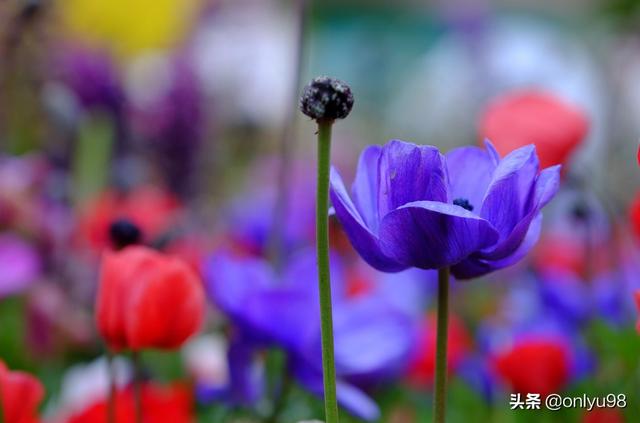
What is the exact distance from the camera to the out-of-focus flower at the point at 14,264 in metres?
0.60

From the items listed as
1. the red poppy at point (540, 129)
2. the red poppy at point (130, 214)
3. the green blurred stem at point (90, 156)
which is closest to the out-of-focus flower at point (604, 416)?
the red poppy at point (540, 129)

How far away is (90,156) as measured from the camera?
0.88 metres

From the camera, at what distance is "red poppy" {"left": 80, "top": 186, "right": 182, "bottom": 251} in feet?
2.49

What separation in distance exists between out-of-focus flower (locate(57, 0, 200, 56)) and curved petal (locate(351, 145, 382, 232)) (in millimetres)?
1415

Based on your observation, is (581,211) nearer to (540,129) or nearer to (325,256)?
(540,129)

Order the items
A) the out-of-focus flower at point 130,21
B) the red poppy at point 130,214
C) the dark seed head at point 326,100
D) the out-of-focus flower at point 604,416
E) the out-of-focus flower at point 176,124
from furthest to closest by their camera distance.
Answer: the out-of-focus flower at point 130,21 → the out-of-focus flower at point 176,124 → the red poppy at point 130,214 → the out-of-focus flower at point 604,416 → the dark seed head at point 326,100

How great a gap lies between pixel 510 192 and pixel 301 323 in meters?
0.18

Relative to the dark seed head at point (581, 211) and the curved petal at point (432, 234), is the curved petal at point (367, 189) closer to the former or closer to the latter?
the curved petal at point (432, 234)

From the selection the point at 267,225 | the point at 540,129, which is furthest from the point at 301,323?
the point at 267,225

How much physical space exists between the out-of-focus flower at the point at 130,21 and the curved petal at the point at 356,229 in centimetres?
144

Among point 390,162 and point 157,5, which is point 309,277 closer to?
point 390,162

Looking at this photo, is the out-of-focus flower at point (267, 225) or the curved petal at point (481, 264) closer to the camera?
the curved petal at point (481, 264)

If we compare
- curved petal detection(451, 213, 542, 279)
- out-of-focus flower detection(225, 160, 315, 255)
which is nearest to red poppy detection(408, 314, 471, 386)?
out-of-focus flower detection(225, 160, 315, 255)

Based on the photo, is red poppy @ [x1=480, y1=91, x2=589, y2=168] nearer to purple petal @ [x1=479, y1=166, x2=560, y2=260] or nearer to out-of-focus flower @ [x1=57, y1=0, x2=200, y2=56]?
purple petal @ [x1=479, y1=166, x2=560, y2=260]
